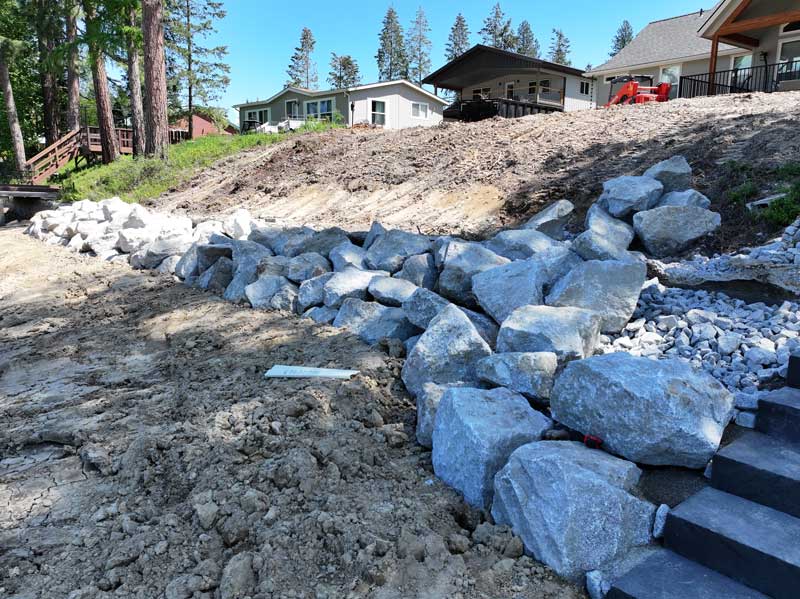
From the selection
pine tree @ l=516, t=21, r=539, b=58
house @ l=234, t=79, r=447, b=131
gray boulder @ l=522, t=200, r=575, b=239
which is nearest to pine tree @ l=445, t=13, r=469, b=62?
pine tree @ l=516, t=21, r=539, b=58

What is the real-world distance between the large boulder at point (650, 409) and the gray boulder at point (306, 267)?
3.08 metres

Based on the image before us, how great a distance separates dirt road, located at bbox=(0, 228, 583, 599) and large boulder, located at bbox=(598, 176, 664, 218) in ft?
8.06

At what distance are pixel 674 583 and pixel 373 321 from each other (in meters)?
2.68

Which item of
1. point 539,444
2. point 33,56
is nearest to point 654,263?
point 539,444

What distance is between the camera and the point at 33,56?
2628 centimetres

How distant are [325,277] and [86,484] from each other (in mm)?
2593

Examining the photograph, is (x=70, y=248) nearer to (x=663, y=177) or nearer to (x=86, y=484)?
(x=86, y=484)

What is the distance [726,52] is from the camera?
18828mm

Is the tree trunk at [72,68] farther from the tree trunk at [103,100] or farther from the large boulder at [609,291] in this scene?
the large boulder at [609,291]

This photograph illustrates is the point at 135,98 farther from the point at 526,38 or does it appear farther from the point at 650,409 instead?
the point at 526,38

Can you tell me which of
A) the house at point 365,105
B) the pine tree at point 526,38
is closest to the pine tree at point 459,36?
the pine tree at point 526,38

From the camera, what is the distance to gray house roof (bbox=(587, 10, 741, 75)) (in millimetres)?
19750

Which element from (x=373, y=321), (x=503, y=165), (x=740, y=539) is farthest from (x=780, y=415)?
(x=503, y=165)

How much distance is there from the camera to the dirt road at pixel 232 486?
2158 mm
